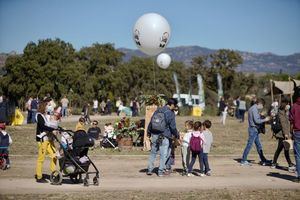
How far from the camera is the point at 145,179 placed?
11523 millimetres

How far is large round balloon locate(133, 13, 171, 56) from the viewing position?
16.4 meters

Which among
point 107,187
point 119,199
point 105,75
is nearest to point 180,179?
point 107,187

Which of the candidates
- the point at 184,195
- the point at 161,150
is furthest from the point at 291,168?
the point at 184,195

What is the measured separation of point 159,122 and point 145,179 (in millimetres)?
1319

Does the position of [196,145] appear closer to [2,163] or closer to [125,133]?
[2,163]

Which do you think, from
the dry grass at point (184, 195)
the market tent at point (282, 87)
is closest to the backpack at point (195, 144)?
the dry grass at point (184, 195)

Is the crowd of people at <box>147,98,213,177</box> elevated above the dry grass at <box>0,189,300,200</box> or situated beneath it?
elevated above

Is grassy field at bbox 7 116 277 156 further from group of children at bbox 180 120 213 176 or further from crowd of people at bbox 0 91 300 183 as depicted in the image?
group of children at bbox 180 120 213 176

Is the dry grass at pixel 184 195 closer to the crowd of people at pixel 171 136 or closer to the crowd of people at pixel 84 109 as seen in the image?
the crowd of people at pixel 171 136

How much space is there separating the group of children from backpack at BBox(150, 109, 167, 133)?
0.75 metres

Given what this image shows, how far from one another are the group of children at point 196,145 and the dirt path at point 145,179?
0.30 m

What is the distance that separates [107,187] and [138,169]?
107 inches

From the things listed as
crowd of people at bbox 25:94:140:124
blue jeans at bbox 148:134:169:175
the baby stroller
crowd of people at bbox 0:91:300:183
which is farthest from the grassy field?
the baby stroller

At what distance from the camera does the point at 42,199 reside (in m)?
9.19
